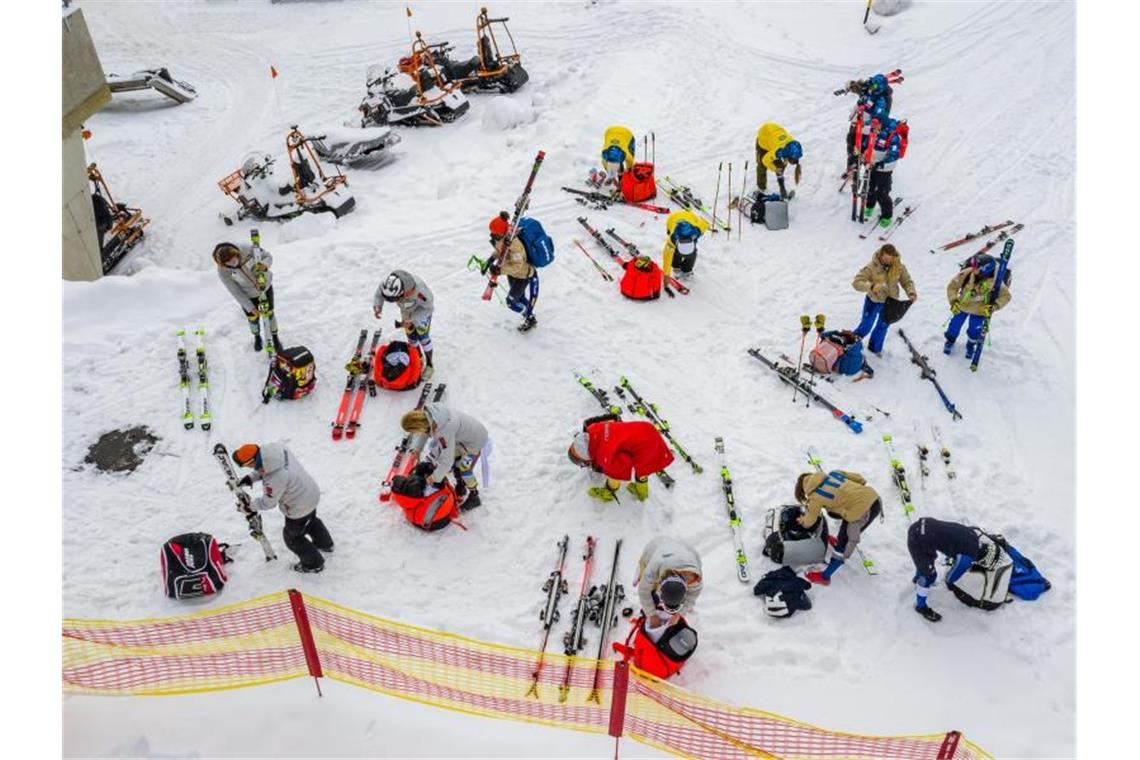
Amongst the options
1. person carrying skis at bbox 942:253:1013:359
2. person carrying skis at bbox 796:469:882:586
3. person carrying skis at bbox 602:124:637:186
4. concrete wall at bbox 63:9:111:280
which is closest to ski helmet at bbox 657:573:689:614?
person carrying skis at bbox 796:469:882:586

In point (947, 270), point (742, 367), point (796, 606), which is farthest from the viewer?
point (947, 270)

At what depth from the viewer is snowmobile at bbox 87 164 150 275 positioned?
14.2 m

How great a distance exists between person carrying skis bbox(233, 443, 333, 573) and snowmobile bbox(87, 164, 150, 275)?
8.59m

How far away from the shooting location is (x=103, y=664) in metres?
6.65

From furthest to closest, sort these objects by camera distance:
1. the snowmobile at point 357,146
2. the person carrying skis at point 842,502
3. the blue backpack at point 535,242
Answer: the snowmobile at point 357,146
the blue backpack at point 535,242
the person carrying skis at point 842,502

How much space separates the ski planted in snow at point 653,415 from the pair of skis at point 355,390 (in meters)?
2.94

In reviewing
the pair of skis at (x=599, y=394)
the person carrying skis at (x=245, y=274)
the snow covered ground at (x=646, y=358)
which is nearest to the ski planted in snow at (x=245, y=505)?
the snow covered ground at (x=646, y=358)

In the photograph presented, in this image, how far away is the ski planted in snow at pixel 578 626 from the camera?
6.95 meters

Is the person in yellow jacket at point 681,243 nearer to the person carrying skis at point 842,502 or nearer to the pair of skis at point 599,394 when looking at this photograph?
the pair of skis at point 599,394

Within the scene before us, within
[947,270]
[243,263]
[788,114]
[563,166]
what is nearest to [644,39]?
[788,114]

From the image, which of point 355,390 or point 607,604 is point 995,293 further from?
point 355,390

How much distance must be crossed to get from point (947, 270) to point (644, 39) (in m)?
Result: 9.49

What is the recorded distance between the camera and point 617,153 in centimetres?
1355

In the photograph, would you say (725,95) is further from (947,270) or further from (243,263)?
(243,263)
